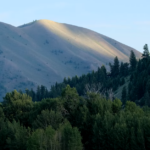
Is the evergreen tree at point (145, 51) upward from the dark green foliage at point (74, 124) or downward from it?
upward

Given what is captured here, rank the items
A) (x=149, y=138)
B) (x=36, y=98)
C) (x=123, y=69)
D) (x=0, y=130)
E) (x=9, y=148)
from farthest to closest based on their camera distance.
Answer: (x=36, y=98) → (x=123, y=69) → (x=0, y=130) → (x=9, y=148) → (x=149, y=138)

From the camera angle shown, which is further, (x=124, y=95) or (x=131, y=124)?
(x=124, y=95)

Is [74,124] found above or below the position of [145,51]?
below

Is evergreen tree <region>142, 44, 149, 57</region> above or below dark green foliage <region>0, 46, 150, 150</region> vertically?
above

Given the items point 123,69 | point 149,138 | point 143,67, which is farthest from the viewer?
point 123,69

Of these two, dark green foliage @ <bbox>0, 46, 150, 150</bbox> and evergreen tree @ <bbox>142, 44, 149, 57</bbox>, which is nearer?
dark green foliage @ <bbox>0, 46, 150, 150</bbox>

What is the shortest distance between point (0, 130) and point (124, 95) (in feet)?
158

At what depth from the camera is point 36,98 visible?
15388cm

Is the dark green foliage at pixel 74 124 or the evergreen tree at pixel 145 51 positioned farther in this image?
the evergreen tree at pixel 145 51

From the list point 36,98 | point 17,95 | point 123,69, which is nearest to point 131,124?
point 17,95

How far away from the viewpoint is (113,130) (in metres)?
54.0

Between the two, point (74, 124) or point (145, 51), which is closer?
point (74, 124)

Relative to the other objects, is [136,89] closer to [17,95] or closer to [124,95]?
[124,95]

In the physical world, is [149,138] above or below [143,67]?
below
